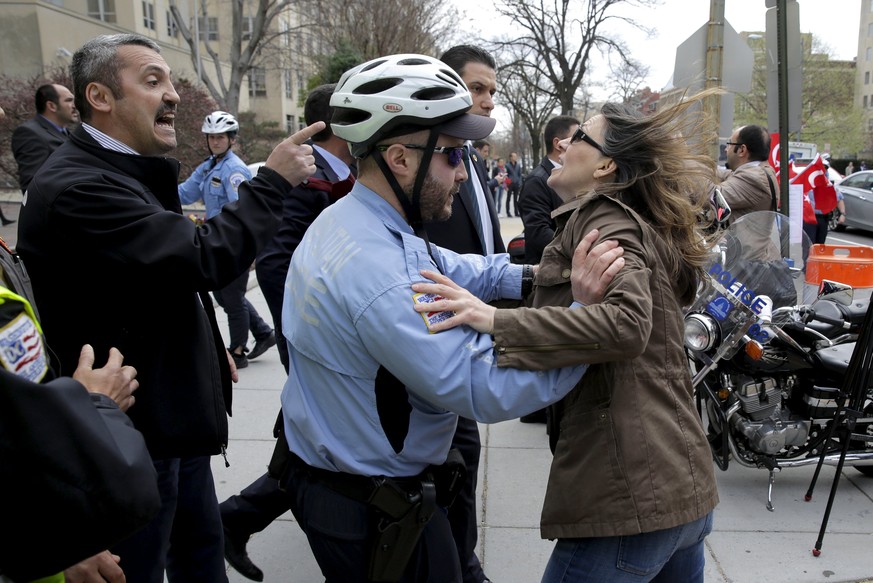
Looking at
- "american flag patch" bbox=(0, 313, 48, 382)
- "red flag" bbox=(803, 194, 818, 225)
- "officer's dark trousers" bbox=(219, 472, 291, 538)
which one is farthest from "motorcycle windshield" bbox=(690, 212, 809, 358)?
"red flag" bbox=(803, 194, 818, 225)

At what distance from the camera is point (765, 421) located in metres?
4.06

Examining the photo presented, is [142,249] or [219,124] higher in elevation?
[219,124]

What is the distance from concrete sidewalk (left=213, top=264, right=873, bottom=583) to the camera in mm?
3447

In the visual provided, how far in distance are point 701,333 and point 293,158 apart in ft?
7.99

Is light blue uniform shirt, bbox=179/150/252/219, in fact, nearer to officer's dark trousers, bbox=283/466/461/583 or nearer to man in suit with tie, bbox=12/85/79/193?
man in suit with tie, bbox=12/85/79/193

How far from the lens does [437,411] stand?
1848 mm

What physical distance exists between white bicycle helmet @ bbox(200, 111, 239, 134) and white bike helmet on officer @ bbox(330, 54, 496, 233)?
15.5ft

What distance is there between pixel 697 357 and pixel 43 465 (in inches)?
141

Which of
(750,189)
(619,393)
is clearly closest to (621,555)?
(619,393)

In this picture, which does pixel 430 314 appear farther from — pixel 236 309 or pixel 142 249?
pixel 236 309

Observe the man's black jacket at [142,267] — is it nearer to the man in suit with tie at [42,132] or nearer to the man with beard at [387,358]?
the man with beard at [387,358]

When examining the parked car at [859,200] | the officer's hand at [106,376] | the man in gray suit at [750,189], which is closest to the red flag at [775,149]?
the man in gray suit at [750,189]

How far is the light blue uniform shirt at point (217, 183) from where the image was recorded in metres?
6.39

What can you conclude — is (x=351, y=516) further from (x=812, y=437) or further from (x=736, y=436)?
(x=812, y=437)
